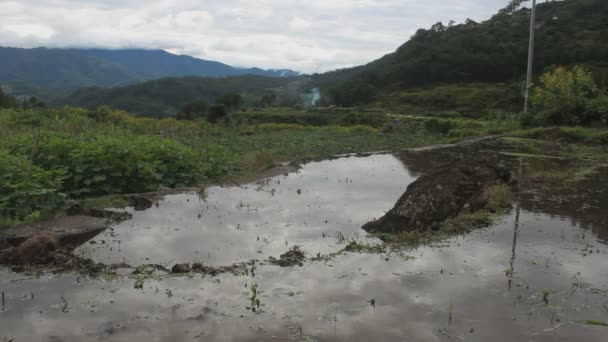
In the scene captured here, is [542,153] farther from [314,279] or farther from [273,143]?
[314,279]

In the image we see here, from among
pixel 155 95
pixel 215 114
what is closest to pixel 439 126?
pixel 215 114

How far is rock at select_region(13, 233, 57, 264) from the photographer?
199 inches

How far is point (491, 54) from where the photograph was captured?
224 ft

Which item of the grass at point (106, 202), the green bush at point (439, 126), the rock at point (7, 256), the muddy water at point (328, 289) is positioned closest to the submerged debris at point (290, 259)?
the muddy water at point (328, 289)

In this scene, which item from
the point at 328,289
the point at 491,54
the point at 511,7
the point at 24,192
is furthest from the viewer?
the point at 511,7

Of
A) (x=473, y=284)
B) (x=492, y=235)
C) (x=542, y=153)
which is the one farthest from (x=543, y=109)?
(x=473, y=284)

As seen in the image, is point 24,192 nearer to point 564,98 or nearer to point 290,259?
point 290,259

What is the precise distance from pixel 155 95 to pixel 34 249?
98942 mm

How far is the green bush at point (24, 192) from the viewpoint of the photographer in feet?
21.5

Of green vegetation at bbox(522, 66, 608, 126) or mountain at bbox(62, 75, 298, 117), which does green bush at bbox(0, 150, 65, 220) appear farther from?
mountain at bbox(62, 75, 298, 117)

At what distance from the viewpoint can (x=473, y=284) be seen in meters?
4.57

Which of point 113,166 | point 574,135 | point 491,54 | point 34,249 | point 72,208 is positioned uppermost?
point 491,54

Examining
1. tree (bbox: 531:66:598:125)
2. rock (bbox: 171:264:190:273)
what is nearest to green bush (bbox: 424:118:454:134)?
tree (bbox: 531:66:598:125)

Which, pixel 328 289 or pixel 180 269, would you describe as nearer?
pixel 328 289
